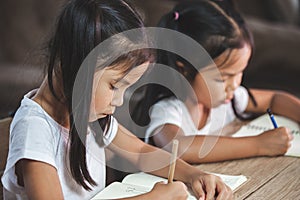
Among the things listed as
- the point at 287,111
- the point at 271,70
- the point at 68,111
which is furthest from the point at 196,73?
the point at 271,70

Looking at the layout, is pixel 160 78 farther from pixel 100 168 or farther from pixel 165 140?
pixel 100 168

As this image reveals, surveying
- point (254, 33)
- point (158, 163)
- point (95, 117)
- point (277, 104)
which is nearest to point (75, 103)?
point (95, 117)

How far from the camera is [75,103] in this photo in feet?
3.64

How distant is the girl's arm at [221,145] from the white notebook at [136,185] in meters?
0.11

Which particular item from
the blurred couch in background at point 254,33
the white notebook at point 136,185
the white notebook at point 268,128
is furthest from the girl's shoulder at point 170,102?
the blurred couch in background at point 254,33

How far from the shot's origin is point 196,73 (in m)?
1.52

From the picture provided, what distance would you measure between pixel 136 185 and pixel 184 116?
0.38 meters

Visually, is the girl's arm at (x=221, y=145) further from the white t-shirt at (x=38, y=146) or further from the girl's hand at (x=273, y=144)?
the white t-shirt at (x=38, y=146)

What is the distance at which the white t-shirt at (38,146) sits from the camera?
1057mm

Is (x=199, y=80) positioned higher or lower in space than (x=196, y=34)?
lower

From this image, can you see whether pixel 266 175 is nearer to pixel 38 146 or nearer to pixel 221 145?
pixel 221 145

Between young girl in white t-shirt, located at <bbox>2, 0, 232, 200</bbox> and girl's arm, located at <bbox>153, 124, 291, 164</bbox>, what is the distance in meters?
0.17

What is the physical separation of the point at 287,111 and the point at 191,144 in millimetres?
414

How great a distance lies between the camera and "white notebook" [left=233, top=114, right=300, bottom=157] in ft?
4.71
